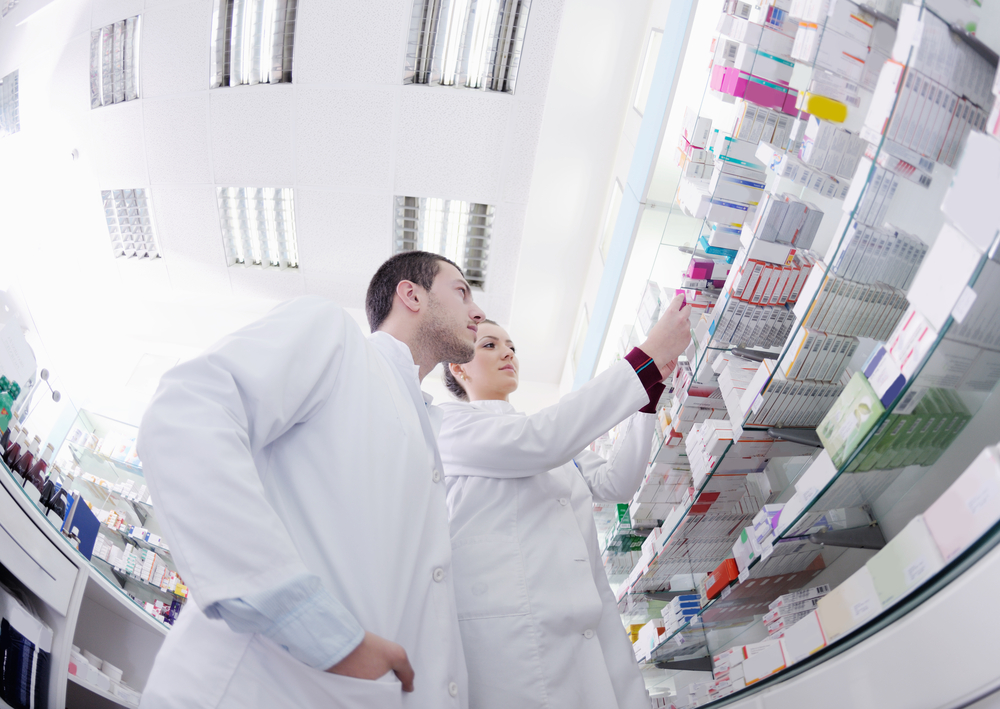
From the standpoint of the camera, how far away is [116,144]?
2.38m

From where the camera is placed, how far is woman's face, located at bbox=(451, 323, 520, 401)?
2143 millimetres

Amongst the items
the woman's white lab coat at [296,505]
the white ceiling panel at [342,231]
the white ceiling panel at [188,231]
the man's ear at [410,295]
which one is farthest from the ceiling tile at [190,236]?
the woman's white lab coat at [296,505]

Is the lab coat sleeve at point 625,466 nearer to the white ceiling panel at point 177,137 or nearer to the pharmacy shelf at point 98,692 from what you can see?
the pharmacy shelf at point 98,692

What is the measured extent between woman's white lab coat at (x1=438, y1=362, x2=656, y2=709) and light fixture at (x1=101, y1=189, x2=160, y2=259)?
190 centimetres

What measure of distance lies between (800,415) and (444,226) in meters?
2.47

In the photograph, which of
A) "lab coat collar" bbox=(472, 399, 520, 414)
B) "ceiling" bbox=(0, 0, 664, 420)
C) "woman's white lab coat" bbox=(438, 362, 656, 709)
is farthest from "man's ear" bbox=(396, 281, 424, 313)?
"ceiling" bbox=(0, 0, 664, 420)

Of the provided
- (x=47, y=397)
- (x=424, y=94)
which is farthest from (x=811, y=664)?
(x=424, y=94)

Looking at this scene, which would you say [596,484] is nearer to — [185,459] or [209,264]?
[185,459]

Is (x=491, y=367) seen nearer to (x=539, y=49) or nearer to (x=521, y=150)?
(x=521, y=150)

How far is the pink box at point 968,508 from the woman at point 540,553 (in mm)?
763

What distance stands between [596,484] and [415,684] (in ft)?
3.43

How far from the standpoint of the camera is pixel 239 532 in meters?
0.81

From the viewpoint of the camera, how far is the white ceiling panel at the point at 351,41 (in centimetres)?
246

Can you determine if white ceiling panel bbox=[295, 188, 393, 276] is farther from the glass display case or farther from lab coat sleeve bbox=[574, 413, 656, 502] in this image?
lab coat sleeve bbox=[574, 413, 656, 502]
